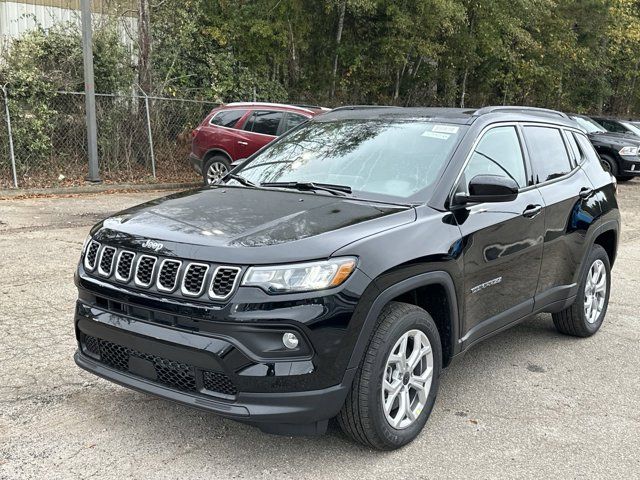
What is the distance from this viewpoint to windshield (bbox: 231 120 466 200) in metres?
3.98

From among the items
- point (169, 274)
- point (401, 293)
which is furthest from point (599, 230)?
point (169, 274)

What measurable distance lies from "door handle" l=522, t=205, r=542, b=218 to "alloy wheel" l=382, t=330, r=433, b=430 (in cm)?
134

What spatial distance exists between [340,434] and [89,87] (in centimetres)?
1098

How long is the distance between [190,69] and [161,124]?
2032mm

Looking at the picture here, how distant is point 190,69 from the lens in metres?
16.5

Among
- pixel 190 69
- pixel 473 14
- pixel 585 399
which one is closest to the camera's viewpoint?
pixel 585 399

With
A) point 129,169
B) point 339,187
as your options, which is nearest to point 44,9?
point 129,169

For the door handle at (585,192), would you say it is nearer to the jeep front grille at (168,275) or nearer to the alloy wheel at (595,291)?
the alloy wheel at (595,291)

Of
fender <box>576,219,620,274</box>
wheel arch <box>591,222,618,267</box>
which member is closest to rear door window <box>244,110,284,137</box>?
wheel arch <box>591,222,618,267</box>

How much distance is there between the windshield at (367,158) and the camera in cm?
398

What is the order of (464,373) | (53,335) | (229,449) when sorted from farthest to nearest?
(53,335) < (464,373) < (229,449)

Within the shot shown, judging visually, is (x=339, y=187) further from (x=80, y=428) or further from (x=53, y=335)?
(x=53, y=335)

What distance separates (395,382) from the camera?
3.41 meters

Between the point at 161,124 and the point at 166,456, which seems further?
the point at 161,124
